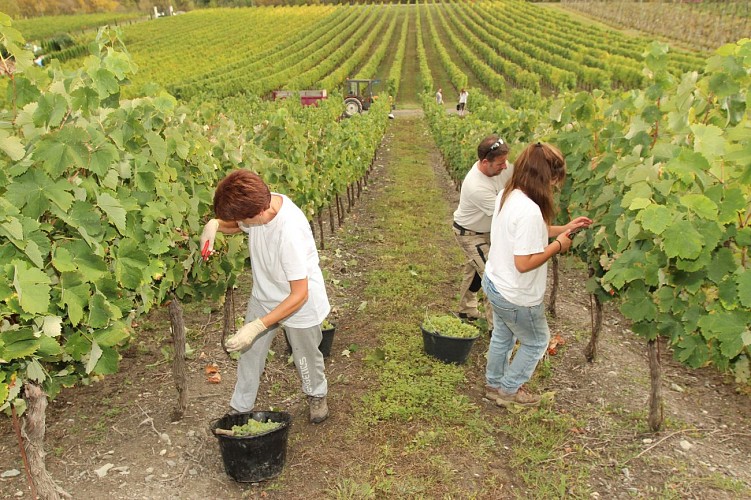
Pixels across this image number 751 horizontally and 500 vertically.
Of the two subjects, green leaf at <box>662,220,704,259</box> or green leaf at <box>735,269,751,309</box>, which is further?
green leaf at <box>662,220,704,259</box>

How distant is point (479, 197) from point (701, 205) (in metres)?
2.37

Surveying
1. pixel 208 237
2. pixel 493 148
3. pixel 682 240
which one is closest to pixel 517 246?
pixel 682 240

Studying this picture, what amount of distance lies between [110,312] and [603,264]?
3.39 meters

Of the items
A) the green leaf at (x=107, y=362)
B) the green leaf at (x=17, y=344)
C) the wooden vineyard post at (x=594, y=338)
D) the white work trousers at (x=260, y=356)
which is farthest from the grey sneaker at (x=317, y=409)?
the wooden vineyard post at (x=594, y=338)

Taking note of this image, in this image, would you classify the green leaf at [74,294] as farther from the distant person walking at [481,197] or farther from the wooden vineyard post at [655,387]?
the wooden vineyard post at [655,387]

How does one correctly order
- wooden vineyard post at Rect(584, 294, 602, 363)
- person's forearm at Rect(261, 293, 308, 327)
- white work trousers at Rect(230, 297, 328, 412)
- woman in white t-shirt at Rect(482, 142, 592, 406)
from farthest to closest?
wooden vineyard post at Rect(584, 294, 602, 363) → white work trousers at Rect(230, 297, 328, 412) → woman in white t-shirt at Rect(482, 142, 592, 406) → person's forearm at Rect(261, 293, 308, 327)

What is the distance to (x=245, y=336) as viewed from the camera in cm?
352

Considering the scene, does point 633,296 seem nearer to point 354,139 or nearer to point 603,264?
point 603,264

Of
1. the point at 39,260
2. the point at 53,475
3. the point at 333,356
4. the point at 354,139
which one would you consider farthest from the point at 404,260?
the point at 39,260

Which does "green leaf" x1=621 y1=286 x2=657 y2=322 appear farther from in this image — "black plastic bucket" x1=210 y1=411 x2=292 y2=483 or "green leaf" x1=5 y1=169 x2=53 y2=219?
"green leaf" x1=5 y1=169 x2=53 y2=219

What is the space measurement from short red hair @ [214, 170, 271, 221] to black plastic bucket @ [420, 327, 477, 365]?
2.41 m

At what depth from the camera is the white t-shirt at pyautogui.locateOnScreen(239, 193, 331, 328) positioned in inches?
146

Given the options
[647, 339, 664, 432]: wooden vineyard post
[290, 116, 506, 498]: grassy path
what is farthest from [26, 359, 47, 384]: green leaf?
[647, 339, 664, 432]: wooden vineyard post

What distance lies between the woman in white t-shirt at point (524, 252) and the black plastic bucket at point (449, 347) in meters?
0.66
